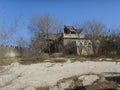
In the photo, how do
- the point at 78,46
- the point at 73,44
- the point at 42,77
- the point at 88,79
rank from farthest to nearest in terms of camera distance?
the point at 73,44
the point at 78,46
the point at 42,77
the point at 88,79

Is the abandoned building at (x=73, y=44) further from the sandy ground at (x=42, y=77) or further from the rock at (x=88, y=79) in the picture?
the rock at (x=88, y=79)

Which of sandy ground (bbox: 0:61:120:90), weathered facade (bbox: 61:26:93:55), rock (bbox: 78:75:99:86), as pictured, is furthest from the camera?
weathered facade (bbox: 61:26:93:55)

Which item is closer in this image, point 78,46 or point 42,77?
point 42,77

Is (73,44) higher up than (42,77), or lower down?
lower down

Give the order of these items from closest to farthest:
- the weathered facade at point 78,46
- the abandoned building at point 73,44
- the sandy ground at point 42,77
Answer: the sandy ground at point 42,77 < the weathered facade at point 78,46 < the abandoned building at point 73,44

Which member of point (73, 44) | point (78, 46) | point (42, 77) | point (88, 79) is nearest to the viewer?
point (88, 79)

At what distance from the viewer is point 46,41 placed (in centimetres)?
5122

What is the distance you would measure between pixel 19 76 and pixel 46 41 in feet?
116

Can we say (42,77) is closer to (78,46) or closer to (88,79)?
(88,79)

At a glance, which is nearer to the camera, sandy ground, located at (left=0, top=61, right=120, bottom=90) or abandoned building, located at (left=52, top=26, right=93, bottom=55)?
sandy ground, located at (left=0, top=61, right=120, bottom=90)

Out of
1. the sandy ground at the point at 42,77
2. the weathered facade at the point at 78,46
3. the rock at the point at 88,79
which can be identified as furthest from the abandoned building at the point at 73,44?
the rock at the point at 88,79

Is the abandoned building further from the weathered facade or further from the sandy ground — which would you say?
Answer: the sandy ground

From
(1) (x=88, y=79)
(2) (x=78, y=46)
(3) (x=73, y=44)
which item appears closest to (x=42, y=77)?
(1) (x=88, y=79)

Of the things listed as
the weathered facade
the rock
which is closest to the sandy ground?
the rock
